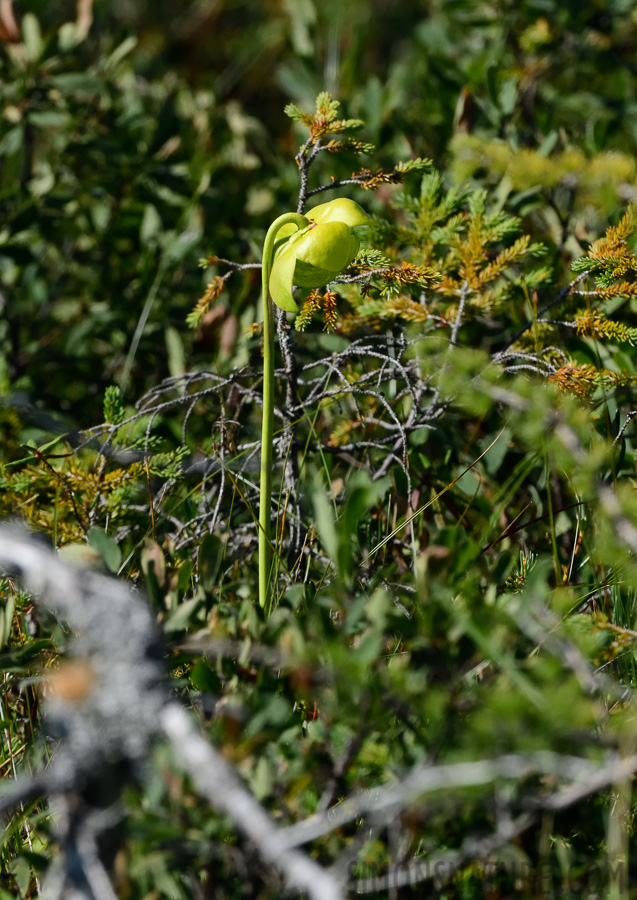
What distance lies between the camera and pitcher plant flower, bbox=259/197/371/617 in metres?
1.18

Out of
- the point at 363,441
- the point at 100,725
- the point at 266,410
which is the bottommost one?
the point at 100,725

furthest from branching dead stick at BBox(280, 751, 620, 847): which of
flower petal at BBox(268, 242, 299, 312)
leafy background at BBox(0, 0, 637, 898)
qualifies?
flower petal at BBox(268, 242, 299, 312)

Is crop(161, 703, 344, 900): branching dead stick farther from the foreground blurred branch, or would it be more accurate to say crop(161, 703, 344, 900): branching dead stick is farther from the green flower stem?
the green flower stem

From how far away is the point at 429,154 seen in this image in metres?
2.49

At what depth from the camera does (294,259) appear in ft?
3.90

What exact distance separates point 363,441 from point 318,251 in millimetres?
602

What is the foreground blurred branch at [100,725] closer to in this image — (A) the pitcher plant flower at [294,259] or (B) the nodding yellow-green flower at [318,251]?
(A) the pitcher plant flower at [294,259]

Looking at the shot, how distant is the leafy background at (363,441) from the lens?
96 centimetres

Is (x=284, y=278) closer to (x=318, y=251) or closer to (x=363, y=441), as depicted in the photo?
(x=318, y=251)

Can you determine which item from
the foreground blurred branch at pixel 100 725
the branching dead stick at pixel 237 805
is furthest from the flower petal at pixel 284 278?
the branching dead stick at pixel 237 805

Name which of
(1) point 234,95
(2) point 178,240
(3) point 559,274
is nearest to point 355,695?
(3) point 559,274

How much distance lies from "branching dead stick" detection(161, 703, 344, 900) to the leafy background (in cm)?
9

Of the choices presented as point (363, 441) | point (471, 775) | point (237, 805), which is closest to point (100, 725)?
point (237, 805)

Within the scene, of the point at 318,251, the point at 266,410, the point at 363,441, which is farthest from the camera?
the point at 363,441
